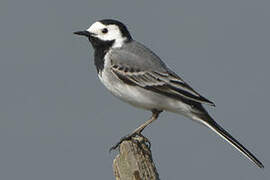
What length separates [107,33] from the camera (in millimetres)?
11969

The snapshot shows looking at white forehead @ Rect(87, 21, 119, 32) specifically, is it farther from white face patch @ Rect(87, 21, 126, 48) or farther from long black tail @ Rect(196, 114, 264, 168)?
long black tail @ Rect(196, 114, 264, 168)

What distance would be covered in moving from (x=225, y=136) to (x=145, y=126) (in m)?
1.67

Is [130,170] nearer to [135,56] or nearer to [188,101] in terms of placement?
[188,101]

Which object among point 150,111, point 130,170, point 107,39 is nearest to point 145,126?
point 150,111

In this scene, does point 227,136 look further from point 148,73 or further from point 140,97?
point 148,73

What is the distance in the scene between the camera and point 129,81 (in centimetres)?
1097

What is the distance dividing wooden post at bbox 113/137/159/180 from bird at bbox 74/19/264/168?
2.01 metres

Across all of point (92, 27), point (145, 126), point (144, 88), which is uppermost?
point (92, 27)

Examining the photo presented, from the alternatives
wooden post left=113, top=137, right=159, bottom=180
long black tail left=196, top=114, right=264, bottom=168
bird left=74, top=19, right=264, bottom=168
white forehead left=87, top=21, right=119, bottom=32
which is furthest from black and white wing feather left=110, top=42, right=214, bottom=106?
wooden post left=113, top=137, right=159, bottom=180

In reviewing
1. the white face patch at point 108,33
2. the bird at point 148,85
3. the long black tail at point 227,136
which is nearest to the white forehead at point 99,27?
the white face patch at point 108,33

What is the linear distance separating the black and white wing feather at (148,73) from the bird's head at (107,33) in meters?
0.47

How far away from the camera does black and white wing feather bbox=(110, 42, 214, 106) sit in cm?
1077

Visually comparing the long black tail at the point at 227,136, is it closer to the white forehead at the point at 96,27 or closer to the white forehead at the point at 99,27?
the white forehead at the point at 99,27

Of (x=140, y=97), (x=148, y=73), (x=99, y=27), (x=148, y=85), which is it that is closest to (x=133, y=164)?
(x=140, y=97)
